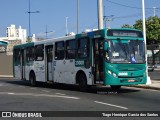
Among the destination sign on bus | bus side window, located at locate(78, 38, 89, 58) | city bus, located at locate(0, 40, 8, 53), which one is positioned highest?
city bus, located at locate(0, 40, 8, 53)

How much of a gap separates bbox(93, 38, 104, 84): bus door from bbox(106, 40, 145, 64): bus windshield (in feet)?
1.85

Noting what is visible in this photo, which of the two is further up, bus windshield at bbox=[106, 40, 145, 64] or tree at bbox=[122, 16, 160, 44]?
tree at bbox=[122, 16, 160, 44]

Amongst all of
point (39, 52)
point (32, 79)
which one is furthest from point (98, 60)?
point (32, 79)

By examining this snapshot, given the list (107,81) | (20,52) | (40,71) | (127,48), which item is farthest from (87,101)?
(20,52)

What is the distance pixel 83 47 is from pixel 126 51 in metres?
2.49

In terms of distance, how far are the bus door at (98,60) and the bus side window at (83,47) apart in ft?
2.01

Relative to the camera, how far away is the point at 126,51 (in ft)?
61.2

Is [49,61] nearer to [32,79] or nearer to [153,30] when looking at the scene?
[32,79]

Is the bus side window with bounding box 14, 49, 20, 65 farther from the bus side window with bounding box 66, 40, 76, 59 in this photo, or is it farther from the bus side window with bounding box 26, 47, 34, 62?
the bus side window with bounding box 66, 40, 76, 59

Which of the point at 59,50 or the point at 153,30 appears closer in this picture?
the point at 59,50

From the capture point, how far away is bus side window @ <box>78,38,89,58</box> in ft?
65.0

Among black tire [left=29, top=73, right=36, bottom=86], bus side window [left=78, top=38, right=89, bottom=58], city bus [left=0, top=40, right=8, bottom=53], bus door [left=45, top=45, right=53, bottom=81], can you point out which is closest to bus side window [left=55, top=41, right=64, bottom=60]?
bus door [left=45, top=45, right=53, bottom=81]

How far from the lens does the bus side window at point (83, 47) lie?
1980 cm

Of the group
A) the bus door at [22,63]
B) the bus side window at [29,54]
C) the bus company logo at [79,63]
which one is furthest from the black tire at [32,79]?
the bus company logo at [79,63]
